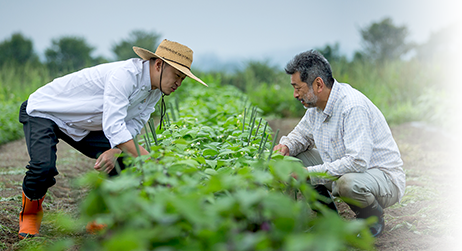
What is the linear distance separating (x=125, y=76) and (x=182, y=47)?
0.44 m

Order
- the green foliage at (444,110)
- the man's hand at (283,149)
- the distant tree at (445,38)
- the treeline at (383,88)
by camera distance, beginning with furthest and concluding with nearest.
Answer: the distant tree at (445,38), the treeline at (383,88), the green foliage at (444,110), the man's hand at (283,149)

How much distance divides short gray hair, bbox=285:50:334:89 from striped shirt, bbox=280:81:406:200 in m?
0.11

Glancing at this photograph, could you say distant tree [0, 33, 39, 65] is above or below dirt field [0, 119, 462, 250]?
above

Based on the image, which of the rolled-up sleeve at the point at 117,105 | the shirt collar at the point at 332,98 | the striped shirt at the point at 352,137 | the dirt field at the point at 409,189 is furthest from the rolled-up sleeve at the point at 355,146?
the rolled-up sleeve at the point at 117,105

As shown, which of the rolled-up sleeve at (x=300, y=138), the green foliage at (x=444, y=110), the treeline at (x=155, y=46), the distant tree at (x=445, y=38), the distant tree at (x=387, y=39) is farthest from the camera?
the distant tree at (x=445, y=38)

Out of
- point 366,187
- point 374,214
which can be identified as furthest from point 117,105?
point 374,214

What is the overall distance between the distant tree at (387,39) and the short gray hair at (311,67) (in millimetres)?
32733

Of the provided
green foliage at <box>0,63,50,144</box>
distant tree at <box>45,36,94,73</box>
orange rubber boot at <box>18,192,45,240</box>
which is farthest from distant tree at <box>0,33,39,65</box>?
orange rubber boot at <box>18,192,45,240</box>

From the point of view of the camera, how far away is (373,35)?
3359cm

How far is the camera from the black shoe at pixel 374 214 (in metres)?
2.31

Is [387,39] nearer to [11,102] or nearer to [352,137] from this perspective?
[11,102]

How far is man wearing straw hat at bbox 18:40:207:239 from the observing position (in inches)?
89.4

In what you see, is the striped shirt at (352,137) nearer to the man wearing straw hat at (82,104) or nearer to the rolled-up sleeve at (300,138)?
the rolled-up sleeve at (300,138)

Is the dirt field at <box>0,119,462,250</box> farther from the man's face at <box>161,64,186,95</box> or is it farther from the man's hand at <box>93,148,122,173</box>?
the man's face at <box>161,64,186,95</box>
